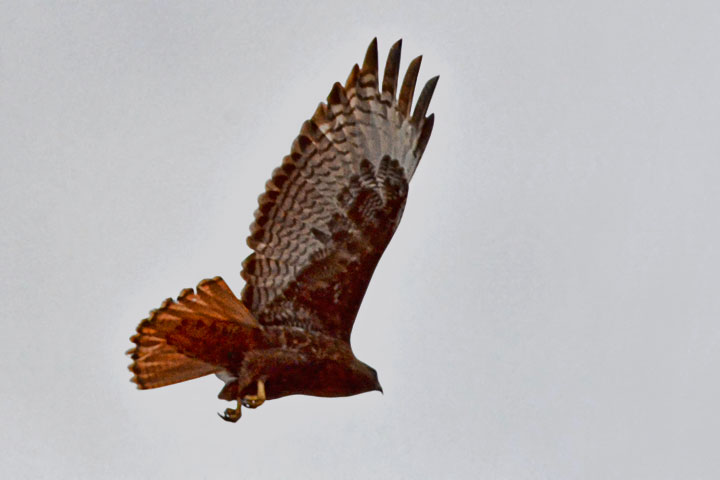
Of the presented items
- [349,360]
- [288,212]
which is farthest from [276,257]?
[349,360]

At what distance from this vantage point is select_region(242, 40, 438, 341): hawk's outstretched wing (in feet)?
28.1

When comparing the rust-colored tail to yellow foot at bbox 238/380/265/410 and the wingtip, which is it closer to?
yellow foot at bbox 238/380/265/410

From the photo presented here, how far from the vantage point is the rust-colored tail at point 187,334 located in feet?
26.0

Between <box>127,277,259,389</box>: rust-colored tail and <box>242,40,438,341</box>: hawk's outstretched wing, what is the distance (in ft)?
1.63

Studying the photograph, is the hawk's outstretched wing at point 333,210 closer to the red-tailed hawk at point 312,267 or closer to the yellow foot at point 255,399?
the red-tailed hawk at point 312,267

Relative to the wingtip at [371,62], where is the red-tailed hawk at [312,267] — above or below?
below

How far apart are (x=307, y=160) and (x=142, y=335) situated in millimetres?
1799

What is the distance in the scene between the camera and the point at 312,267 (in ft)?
28.3

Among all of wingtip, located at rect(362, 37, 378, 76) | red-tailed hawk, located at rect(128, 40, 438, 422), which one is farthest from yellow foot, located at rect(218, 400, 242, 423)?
wingtip, located at rect(362, 37, 378, 76)

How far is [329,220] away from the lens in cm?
871

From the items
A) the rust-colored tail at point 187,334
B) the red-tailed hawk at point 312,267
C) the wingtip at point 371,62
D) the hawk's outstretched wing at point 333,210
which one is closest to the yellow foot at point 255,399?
the red-tailed hawk at point 312,267

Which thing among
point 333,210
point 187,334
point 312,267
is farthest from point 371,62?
point 187,334

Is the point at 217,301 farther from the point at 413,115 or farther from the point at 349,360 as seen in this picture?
the point at 413,115

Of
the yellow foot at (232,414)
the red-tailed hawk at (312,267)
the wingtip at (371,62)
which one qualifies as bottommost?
the yellow foot at (232,414)
